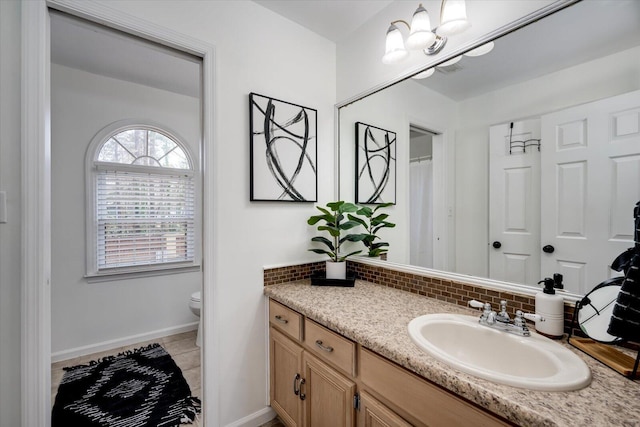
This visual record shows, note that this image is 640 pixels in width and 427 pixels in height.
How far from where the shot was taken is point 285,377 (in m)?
1.53

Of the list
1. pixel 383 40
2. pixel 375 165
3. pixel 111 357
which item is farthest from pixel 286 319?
pixel 111 357

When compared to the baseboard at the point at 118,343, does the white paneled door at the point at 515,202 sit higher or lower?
higher

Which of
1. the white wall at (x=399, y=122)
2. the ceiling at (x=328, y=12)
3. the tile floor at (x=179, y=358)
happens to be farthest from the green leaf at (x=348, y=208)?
the tile floor at (x=179, y=358)

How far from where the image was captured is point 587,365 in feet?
2.63

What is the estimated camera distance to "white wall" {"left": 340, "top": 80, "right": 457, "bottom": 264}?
1.53 metres

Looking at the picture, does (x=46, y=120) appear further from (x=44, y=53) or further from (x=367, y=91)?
(x=367, y=91)

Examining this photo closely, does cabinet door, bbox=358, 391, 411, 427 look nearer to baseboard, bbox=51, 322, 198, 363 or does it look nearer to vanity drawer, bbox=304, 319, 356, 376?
vanity drawer, bbox=304, 319, 356, 376

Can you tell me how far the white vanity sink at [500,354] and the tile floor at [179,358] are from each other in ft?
5.26

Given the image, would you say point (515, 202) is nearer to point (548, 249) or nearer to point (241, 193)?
point (548, 249)

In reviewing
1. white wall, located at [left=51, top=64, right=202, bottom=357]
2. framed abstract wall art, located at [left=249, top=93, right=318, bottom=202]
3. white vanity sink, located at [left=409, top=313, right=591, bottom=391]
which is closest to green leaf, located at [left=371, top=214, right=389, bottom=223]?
framed abstract wall art, located at [left=249, top=93, right=318, bottom=202]

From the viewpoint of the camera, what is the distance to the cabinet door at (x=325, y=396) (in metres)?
1.12

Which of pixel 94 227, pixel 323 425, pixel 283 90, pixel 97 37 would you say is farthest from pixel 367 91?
pixel 94 227

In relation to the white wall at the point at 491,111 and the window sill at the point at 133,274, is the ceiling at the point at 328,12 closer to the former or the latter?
the white wall at the point at 491,111

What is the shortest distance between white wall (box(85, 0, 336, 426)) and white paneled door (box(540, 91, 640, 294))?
1.32 m
